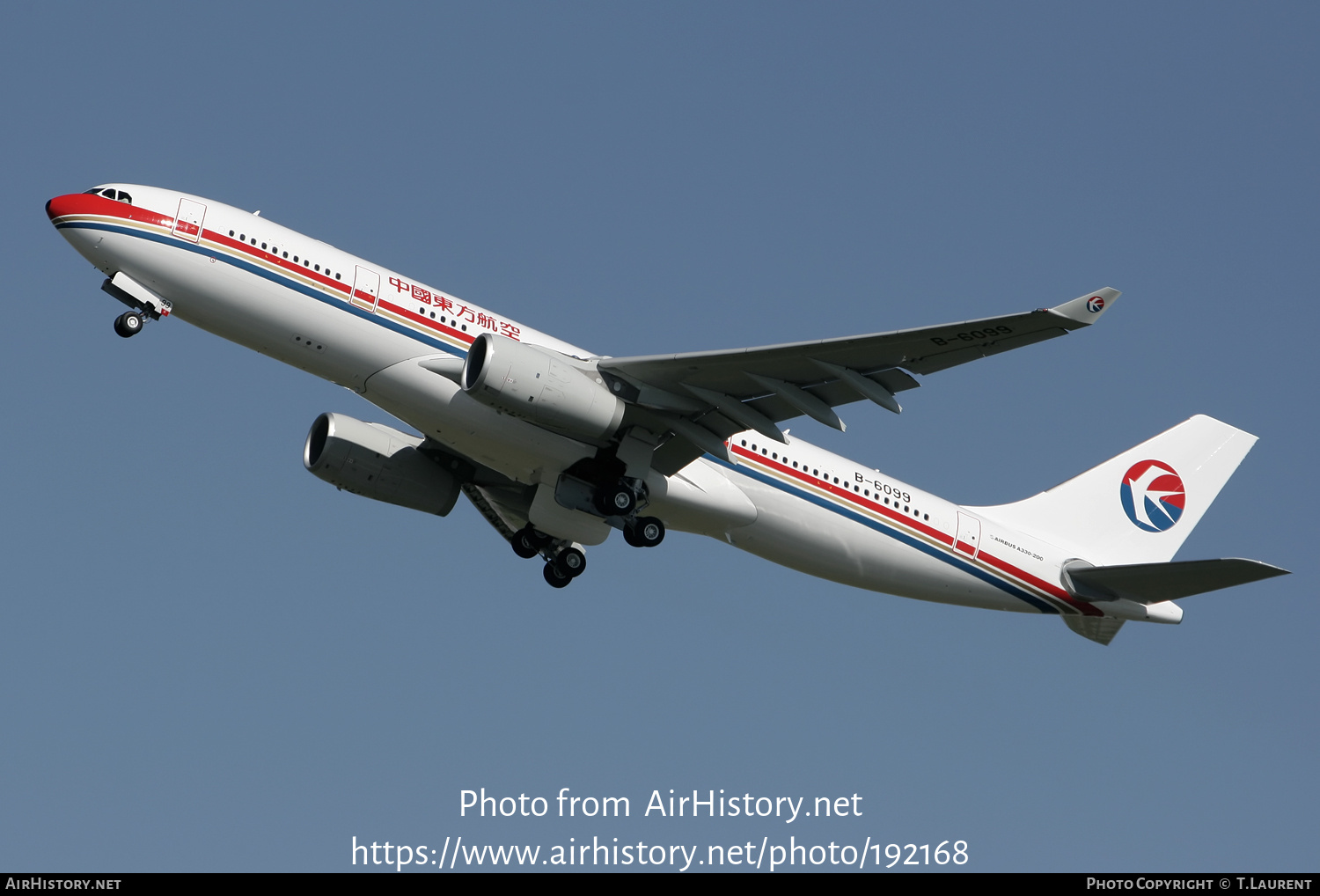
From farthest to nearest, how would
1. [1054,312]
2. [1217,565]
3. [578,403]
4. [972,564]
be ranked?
[972,564], [1217,565], [578,403], [1054,312]

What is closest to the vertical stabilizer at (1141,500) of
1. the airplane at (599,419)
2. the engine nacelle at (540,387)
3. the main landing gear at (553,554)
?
the airplane at (599,419)

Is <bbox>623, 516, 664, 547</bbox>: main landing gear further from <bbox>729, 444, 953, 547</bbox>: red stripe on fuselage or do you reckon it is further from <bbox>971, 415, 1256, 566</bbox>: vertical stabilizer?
<bbox>971, 415, 1256, 566</bbox>: vertical stabilizer

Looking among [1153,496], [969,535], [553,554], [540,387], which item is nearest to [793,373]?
[540,387]

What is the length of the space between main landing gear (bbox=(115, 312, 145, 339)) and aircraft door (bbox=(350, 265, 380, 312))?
13.1 feet

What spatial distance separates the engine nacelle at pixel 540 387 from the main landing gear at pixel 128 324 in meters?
6.24

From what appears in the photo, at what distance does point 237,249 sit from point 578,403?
272 inches

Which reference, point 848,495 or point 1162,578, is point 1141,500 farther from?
point 848,495

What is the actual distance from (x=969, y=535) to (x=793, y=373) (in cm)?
780

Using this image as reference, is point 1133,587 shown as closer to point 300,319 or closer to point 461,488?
point 461,488

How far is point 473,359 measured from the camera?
25344 mm

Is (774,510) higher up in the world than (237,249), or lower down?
lower down

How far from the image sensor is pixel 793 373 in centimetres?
2569

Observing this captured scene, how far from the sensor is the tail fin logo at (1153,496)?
34.4 metres

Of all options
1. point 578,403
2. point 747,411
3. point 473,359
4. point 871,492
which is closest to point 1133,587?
point 871,492
